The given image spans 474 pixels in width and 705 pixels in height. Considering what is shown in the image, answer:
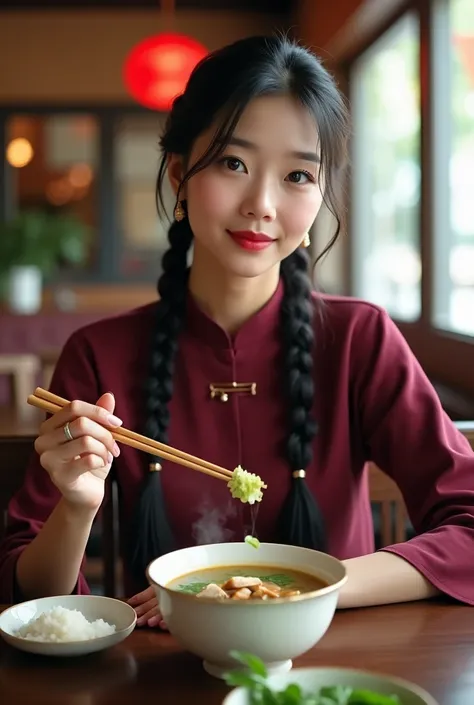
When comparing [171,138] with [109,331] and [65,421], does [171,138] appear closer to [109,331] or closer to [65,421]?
[109,331]

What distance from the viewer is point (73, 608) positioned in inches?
43.0

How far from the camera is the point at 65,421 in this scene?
107 centimetres

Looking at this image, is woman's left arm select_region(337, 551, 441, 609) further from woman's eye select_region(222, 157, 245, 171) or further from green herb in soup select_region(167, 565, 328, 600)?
woman's eye select_region(222, 157, 245, 171)

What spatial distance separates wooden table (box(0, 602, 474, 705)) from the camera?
0.90m

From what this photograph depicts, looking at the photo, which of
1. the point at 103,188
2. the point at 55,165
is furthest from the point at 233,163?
the point at 55,165

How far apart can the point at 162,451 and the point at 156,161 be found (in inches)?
170

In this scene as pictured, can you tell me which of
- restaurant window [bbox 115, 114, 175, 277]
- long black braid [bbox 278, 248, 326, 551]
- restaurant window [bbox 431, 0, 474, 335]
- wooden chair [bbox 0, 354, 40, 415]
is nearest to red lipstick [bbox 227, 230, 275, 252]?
long black braid [bbox 278, 248, 326, 551]

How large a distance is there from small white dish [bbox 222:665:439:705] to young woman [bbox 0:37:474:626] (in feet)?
1.53

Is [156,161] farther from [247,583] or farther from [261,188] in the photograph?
[247,583]

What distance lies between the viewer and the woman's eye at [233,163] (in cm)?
135

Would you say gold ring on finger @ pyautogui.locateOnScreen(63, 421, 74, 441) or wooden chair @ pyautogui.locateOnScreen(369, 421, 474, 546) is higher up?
gold ring on finger @ pyautogui.locateOnScreen(63, 421, 74, 441)

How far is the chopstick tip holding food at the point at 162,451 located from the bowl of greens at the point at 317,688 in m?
0.38

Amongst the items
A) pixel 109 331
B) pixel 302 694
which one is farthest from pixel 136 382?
pixel 302 694

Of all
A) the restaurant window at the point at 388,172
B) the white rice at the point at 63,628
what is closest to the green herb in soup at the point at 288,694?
the white rice at the point at 63,628
